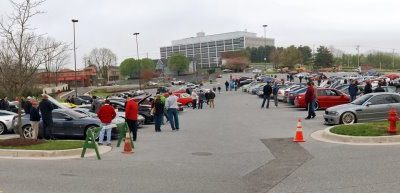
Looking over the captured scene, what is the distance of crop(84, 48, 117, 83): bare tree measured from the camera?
143 m

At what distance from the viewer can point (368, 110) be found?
18.8 m

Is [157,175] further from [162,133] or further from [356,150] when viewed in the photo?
[162,133]

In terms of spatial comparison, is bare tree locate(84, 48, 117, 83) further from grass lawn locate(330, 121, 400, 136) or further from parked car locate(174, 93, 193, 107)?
grass lawn locate(330, 121, 400, 136)

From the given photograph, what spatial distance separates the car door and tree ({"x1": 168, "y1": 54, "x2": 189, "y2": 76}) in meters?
149

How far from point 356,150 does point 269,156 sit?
7.43ft

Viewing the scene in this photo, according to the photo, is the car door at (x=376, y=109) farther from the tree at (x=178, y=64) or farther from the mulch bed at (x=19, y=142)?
the tree at (x=178, y=64)

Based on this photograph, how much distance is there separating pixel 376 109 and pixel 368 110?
0.29m

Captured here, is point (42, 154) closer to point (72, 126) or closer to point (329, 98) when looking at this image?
point (72, 126)

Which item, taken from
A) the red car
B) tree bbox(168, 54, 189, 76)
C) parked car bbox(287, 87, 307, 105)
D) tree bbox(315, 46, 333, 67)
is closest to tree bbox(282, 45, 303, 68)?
tree bbox(315, 46, 333, 67)

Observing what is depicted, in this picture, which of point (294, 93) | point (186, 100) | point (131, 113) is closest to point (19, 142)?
point (131, 113)

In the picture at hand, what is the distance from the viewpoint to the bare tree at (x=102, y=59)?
143 m

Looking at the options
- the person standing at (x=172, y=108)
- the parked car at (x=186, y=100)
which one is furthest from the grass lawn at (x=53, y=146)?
the parked car at (x=186, y=100)

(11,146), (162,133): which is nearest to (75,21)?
(162,133)

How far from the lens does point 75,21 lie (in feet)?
199
